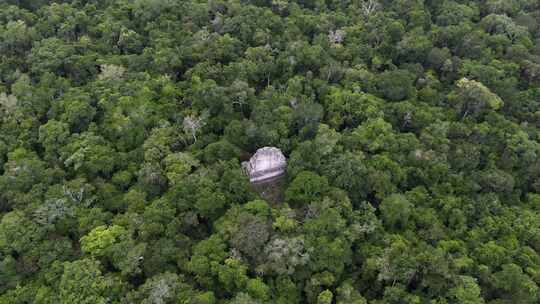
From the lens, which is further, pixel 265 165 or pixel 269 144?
pixel 269 144

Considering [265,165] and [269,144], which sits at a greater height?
[269,144]

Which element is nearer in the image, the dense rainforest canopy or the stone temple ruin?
the dense rainforest canopy

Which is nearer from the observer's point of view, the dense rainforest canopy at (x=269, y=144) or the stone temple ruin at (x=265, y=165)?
the dense rainforest canopy at (x=269, y=144)

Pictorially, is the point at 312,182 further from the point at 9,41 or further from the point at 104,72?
the point at 9,41

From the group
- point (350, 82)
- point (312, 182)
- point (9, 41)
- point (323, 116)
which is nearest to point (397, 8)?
point (350, 82)
